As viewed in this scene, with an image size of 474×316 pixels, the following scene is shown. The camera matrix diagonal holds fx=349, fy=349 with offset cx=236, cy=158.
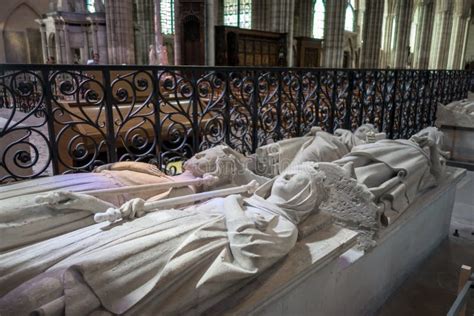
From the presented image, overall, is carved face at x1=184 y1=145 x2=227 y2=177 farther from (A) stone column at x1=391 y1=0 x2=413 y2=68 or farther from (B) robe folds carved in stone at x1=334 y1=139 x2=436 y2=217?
(A) stone column at x1=391 y1=0 x2=413 y2=68

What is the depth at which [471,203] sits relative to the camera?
15.3ft

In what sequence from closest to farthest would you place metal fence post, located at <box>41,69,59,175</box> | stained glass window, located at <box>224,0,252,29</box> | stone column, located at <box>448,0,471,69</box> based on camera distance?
metal fence post, located at <box>41,69,59,175</box>
stained glass window, located at <box>224,0,252,29</box>
stone column, located at <box>448,0,471,69</box>

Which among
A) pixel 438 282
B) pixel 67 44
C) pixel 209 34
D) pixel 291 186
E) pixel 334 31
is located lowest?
pixel 438 282

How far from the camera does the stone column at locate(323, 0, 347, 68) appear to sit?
14.1 m

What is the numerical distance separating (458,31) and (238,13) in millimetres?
14940

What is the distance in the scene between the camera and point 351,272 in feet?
7.07

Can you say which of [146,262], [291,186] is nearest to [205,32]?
[291,186]

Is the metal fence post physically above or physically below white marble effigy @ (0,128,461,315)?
above

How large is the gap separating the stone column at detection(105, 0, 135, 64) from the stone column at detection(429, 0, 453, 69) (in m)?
18.9

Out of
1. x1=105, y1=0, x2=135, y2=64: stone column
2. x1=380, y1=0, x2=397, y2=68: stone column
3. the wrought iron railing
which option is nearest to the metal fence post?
the wrought iron railing

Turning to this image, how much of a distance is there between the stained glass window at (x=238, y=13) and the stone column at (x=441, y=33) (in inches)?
449

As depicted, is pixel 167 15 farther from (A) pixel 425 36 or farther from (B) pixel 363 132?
(B) pixel 363 132

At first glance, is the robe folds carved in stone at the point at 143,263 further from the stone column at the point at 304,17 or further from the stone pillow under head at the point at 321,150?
the stone column at the point at 304,17

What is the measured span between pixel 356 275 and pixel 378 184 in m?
0.71
